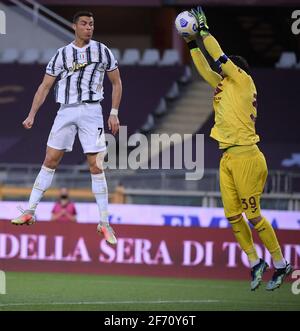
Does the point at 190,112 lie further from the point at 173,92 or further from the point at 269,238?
the point at 269,238

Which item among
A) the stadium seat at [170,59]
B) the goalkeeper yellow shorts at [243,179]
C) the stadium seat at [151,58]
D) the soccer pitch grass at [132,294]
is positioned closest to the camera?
the goalkeeper yellow shorts at [243,179]

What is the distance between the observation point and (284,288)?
16531 millimetres

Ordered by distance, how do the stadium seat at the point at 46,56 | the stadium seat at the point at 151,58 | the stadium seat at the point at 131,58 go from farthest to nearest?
the stadium seat at the point at 151,58
the stadium seat at the point at 131,58
the stadium seat at the point at 46,56

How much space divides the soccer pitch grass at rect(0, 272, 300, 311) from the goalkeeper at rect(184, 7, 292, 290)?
0.87m

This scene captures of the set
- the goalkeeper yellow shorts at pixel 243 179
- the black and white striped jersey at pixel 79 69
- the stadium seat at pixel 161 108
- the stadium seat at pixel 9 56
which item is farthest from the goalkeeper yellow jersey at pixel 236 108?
the stadium seat at pixel 161 108

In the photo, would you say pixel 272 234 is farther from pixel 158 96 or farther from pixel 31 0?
pixel 31 0

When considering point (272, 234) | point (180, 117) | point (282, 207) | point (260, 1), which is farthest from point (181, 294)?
point (260, 1)

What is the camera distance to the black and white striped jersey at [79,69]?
39.3ft

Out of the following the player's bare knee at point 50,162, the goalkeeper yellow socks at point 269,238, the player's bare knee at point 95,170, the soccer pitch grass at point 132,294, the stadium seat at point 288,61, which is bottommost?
the soccer pitch grass at point 132,294

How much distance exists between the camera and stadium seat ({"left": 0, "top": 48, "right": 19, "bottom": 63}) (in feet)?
73.2

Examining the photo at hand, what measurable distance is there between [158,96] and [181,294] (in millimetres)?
8141

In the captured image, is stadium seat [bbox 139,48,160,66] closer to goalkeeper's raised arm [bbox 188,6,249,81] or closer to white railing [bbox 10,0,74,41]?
white railing [bbox 10,0,74,41]

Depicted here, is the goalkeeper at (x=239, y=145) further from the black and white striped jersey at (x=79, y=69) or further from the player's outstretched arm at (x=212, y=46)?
the black and white striped jersey at (x=79, y=69)

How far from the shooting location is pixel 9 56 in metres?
22.5
